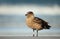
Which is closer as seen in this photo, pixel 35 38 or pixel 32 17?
pixel 35 38

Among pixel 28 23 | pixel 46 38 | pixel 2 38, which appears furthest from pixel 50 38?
pixel 28 23

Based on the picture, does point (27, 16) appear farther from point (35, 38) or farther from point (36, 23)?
point (35, 38)

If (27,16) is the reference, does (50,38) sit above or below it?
below

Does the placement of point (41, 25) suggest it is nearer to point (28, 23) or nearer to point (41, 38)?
point (28, 23)

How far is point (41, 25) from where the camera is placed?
416cm

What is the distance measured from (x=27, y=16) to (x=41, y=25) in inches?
10.1

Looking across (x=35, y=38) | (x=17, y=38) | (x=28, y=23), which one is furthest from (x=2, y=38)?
(x=28, y=23)

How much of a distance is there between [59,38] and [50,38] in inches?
3.3

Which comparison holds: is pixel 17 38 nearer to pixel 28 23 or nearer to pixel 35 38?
pixel 35 38

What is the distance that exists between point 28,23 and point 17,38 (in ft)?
5.05

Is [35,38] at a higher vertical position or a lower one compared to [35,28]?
lower

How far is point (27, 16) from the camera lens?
413 centimetres

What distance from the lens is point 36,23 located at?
4.15 meters

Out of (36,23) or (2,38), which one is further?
(36,23)
